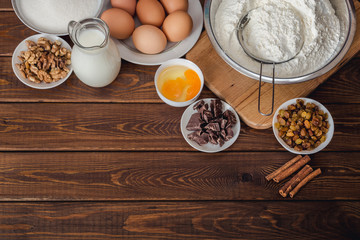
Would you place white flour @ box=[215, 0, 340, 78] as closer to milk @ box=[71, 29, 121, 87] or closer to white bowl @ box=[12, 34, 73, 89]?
milk @ box=[71, 29, 121, 87]

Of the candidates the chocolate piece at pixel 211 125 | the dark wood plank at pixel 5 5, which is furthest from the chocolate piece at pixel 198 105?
the dark wood plank at pixel 5 5

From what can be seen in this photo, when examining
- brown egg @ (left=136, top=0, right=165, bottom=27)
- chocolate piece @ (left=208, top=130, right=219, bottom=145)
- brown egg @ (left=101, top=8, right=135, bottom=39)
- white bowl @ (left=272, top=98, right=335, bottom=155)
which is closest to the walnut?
brown egg @ (left=101, top=8, right=135, bottom=39)

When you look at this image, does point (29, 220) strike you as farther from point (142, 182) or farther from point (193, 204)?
point (193, 204)

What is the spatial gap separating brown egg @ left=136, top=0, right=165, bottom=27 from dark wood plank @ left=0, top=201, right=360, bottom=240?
620 mm

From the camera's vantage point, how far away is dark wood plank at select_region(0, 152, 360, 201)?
3.74ft

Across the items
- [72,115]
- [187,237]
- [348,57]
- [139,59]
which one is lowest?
[187,237]

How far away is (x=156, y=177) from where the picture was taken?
1160mm

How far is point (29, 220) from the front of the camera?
111 cm

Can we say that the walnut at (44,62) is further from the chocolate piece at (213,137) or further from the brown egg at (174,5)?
the chocolate piece at (213,137)

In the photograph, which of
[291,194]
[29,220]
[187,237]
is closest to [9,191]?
[29,220]

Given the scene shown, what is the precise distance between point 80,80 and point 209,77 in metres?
0.46

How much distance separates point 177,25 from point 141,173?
51 cm

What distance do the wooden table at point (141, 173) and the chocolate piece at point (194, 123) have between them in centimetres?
6

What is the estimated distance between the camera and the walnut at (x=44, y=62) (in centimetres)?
118
